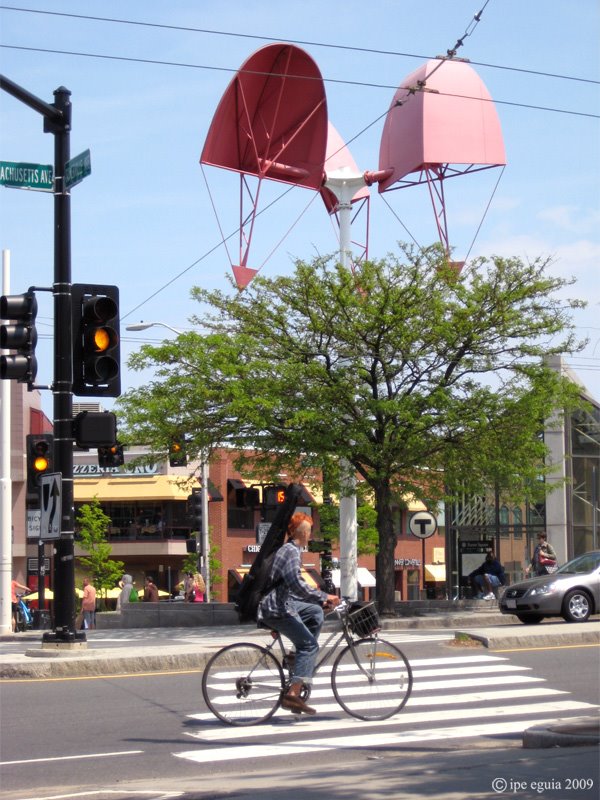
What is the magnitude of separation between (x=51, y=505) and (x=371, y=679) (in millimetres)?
5657

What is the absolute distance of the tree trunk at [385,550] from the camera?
25.1 metres

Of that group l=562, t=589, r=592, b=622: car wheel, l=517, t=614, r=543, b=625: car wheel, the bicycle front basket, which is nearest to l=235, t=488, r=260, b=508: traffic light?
l=517, t=614, r=543, b=625: car wheel

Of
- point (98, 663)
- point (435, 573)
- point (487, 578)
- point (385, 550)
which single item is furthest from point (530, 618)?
point (435, 573)

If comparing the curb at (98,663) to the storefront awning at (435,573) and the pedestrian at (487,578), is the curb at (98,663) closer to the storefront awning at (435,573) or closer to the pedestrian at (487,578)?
the pedestrian at (487,578)

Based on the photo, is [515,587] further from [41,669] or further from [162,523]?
[162,523]

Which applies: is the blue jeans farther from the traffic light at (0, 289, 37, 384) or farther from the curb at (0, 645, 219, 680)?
the traffic light at (0, 289, 37, 384)

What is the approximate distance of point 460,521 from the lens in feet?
A: 122

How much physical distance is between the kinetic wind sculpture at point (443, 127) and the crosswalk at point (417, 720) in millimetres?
17478

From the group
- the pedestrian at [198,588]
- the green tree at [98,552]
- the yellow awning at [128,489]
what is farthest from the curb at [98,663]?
the yellow awning at [128,489]

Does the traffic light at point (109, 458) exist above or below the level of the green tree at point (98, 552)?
above

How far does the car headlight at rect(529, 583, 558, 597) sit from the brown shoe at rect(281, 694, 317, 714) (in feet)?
38.9

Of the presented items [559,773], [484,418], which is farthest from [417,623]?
[559,773]

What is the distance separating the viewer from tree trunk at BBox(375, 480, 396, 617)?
990 inches

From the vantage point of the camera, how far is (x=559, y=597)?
2111 centimetres
